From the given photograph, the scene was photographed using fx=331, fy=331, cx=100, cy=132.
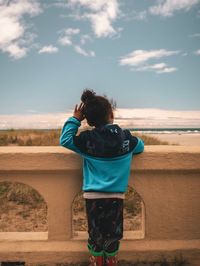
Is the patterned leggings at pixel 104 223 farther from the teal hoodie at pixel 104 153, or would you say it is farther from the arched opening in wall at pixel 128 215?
the arched opening in wall at pixel 128 215

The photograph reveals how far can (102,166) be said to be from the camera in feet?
7.79

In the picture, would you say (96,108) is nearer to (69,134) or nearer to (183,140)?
(69,134)

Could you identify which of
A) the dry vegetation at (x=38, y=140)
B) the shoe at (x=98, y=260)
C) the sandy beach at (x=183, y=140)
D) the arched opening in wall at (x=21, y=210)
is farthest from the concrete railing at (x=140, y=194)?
the sandy beach at (x=183, y=140)

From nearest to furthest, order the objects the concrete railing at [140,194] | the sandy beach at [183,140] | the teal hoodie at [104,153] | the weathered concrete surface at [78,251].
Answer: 1. the teal hoodie at [104,153]
2. the concrete railing at [140,194]
3. the weathered concrete surface at [78,251]
4. the sandy beach at [183,140]

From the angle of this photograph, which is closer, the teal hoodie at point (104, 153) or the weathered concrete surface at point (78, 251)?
the teal hoodie at point (104, 153)

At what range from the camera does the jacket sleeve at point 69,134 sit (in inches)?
95.4

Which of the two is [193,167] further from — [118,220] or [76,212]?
[76,212]

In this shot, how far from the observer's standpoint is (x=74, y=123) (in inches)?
97.9

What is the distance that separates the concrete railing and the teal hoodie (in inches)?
14.3

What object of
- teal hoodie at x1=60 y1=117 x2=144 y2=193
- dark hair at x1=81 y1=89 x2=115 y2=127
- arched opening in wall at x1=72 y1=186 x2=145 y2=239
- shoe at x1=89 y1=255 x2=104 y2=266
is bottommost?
arched opening in wall at x1=72 y1=186 x2=145 y2=239

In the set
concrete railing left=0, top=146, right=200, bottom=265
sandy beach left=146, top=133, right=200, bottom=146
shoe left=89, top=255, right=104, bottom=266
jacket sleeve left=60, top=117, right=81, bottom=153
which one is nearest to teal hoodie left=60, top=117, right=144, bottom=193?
jacket sleeve left=60, top=117, right=81, bottom=153

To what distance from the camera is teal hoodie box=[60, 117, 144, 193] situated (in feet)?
7.74

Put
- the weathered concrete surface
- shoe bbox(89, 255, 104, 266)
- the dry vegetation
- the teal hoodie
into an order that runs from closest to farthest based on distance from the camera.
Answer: the teal hoodie → shoe bbox(89, 255, 104, 266) → the weathered concrete surface → the dry vegetation

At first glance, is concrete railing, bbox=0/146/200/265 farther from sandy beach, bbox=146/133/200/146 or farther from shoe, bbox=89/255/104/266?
sandy beach, bbox=146/133/200/146
